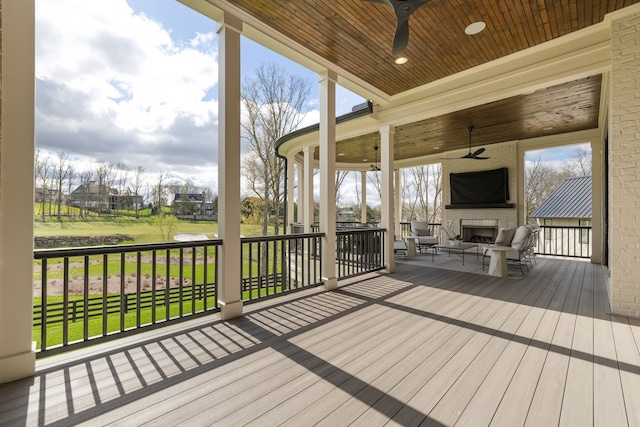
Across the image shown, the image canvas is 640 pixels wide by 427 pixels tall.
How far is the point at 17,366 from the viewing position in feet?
6.01

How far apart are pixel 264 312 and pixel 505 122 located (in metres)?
6.33

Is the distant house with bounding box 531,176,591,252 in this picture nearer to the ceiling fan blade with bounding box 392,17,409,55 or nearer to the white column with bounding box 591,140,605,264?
the white column with bounding box 591,140,605,264

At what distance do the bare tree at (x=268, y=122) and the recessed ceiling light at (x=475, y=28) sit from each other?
9480mm

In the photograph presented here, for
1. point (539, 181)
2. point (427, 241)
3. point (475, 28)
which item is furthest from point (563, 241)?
point (475, 28)

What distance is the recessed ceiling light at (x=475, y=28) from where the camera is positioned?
Result: 123 inches

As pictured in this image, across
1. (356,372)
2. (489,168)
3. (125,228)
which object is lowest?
(356,372)

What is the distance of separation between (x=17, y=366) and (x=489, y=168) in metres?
9.51

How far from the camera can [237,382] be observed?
1818 millimetres

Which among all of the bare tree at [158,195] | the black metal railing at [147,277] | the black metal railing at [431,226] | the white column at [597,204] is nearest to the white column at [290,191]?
the black metal railing at [147,277]

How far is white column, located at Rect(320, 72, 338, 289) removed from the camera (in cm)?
413

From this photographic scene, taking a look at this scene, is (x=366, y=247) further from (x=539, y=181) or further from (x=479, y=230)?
(x=539, y=181)

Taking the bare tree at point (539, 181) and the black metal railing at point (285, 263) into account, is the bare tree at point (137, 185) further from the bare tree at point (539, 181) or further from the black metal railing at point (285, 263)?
the bare tree at point (539, 181)

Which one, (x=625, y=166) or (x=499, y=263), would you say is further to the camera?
(x=499, y=263)

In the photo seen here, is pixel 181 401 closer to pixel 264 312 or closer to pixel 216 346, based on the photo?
pixel 216 346
